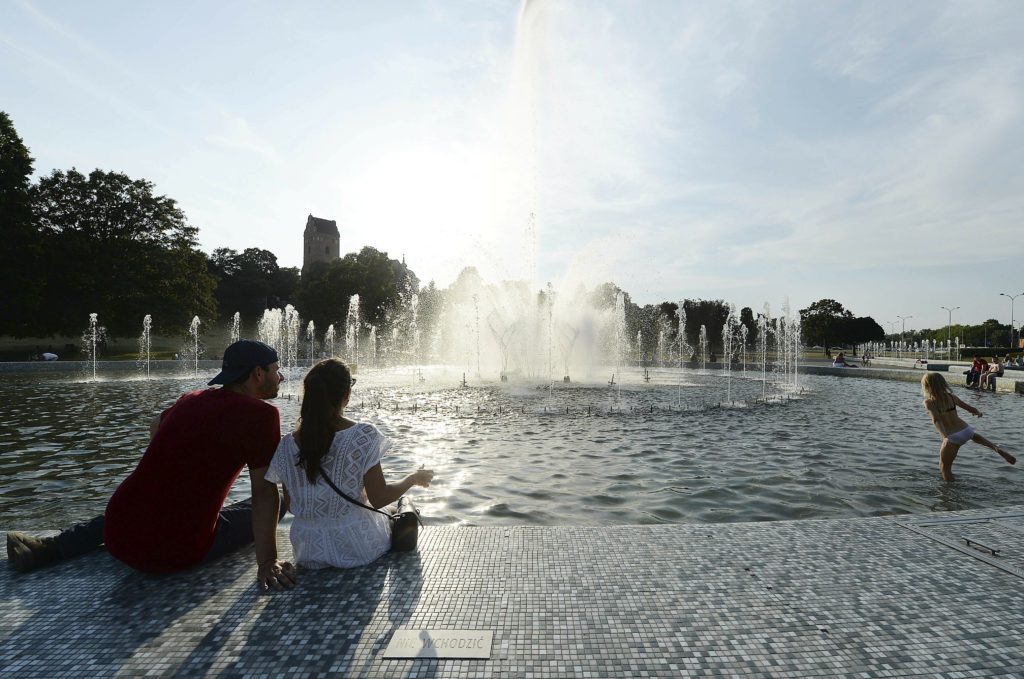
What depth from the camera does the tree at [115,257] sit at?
42500mm

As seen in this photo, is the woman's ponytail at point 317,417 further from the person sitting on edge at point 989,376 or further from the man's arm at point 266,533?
the person sitting on edge at point 989,376

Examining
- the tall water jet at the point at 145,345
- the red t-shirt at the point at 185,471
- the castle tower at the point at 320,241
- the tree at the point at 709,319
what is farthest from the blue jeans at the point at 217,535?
the castle tower at the point at 320,241

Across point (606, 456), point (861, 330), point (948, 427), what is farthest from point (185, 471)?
point (861, 330)

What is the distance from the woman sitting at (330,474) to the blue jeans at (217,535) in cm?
49

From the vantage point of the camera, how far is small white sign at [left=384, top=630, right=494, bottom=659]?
290cm

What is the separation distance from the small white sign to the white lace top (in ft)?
3.44

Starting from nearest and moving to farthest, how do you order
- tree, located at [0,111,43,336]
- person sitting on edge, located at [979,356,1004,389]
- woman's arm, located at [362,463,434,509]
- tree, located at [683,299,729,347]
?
woman's arm, located at [362,463,434,509] < person sitting on edge, located at [979,356,1004,389] < tree, located at [0,111,43,336] < tree, located at [683,299,729,347]

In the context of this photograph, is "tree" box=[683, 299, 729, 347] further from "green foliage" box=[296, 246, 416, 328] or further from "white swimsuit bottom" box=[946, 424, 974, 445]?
"white swimsuit bottom" box=[946, 424, 974, 445]

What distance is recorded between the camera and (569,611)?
11.1 feet

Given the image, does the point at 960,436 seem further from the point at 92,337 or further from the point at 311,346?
the point at 92,337

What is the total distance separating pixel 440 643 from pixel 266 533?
1495mm

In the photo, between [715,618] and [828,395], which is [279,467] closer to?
[715,618]

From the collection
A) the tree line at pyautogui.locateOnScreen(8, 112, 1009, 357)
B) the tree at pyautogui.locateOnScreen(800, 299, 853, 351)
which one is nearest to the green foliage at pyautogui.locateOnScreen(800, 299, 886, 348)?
the tree at pyautogui.locateOnScreen(800, 299, 853, 351)

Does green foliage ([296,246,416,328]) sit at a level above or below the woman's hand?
above
